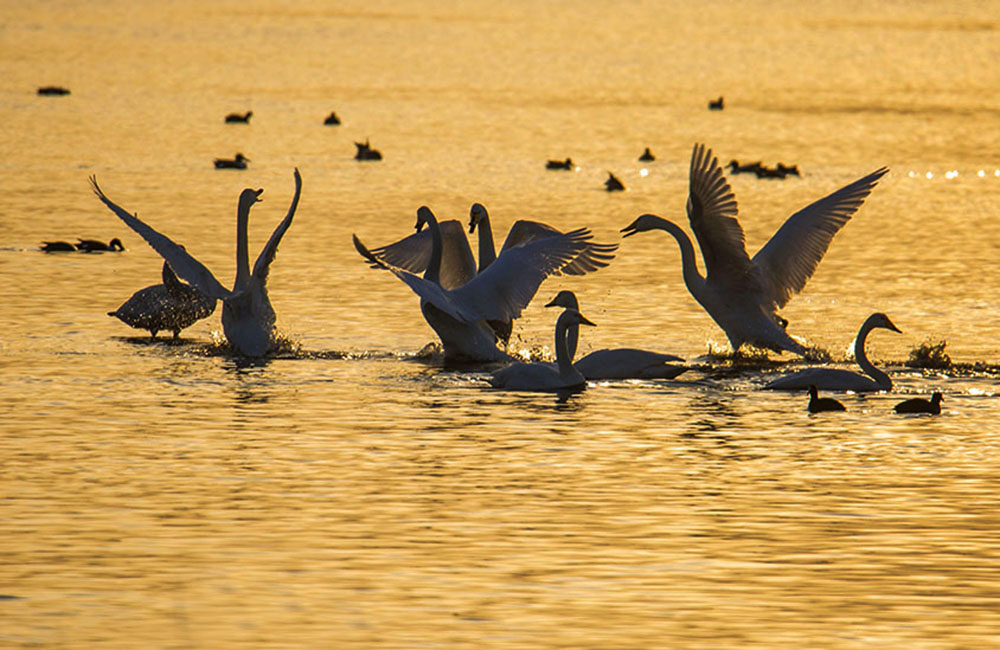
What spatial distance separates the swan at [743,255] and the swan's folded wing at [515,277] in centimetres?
73

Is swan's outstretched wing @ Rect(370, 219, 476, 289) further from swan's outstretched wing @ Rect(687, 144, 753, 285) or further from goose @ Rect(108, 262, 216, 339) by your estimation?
swan's outstretched wing @ Rect(687, 144, 753, 285)

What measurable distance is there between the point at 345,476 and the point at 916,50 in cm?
10633

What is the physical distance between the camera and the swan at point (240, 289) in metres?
20.1

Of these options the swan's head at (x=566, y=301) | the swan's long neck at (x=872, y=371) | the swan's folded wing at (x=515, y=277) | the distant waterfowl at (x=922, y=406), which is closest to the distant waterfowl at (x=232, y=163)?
the swan's folded wing at (x=515, y=277)

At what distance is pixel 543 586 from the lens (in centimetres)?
1145

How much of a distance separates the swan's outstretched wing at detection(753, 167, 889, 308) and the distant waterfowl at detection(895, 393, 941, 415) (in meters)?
3.94

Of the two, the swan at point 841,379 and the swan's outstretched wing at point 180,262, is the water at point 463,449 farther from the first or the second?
the swan's outstretched wing at point 180,262

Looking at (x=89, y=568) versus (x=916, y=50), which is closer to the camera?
(x=89, y=568)

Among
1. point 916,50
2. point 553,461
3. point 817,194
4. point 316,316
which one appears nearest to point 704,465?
point 553,461

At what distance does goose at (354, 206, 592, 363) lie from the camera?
2000 cm

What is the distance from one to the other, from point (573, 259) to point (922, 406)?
15.6 feet

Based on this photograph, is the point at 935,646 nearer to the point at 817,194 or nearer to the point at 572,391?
the point at 572,391

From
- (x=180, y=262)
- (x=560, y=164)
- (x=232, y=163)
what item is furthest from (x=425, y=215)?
(x=560, y=164)

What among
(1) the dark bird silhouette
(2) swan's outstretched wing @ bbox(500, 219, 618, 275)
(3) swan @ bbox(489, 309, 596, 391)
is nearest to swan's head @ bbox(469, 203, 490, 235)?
(2) swan's outstretched wing @ bbox(500, 219, 618, 275)
